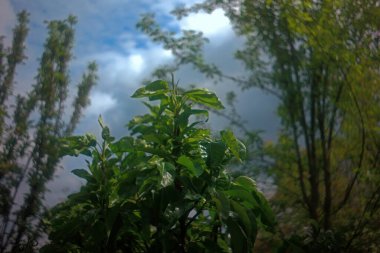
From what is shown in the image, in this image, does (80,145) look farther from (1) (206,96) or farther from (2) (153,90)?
(1) (206,96)

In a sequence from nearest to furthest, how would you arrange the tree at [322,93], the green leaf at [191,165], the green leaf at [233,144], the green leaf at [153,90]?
the green leaf at [191,165] < the green leaf at [233,144] < the green leaf at [153,90] < the tree at [322,93]

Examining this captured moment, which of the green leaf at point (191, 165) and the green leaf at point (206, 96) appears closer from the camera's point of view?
the green leaf at point (191, 165)

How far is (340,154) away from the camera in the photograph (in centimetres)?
445

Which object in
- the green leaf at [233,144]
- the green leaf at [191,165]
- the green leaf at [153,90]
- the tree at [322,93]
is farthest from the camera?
the tree at [322,93]

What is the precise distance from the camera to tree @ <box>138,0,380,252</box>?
3127mm

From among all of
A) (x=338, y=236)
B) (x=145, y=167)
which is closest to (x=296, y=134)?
(x=338, y=236)

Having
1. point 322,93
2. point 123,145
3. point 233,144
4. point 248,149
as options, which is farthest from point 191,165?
point 322,93

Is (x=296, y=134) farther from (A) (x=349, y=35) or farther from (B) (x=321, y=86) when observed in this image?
(A) (x=349, y=35)

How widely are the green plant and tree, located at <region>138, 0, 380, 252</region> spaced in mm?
680

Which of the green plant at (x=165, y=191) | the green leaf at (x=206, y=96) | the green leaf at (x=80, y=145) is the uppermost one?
the green leaf at (x=206, y=96)

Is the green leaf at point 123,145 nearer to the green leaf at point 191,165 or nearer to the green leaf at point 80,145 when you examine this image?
the green leaf at point 80,145

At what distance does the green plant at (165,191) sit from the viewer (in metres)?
1.26

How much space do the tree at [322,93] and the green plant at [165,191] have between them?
0.68 metres

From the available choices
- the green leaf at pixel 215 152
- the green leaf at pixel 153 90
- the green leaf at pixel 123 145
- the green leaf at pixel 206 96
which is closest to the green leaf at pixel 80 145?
the green leaf at pixel 123 145
